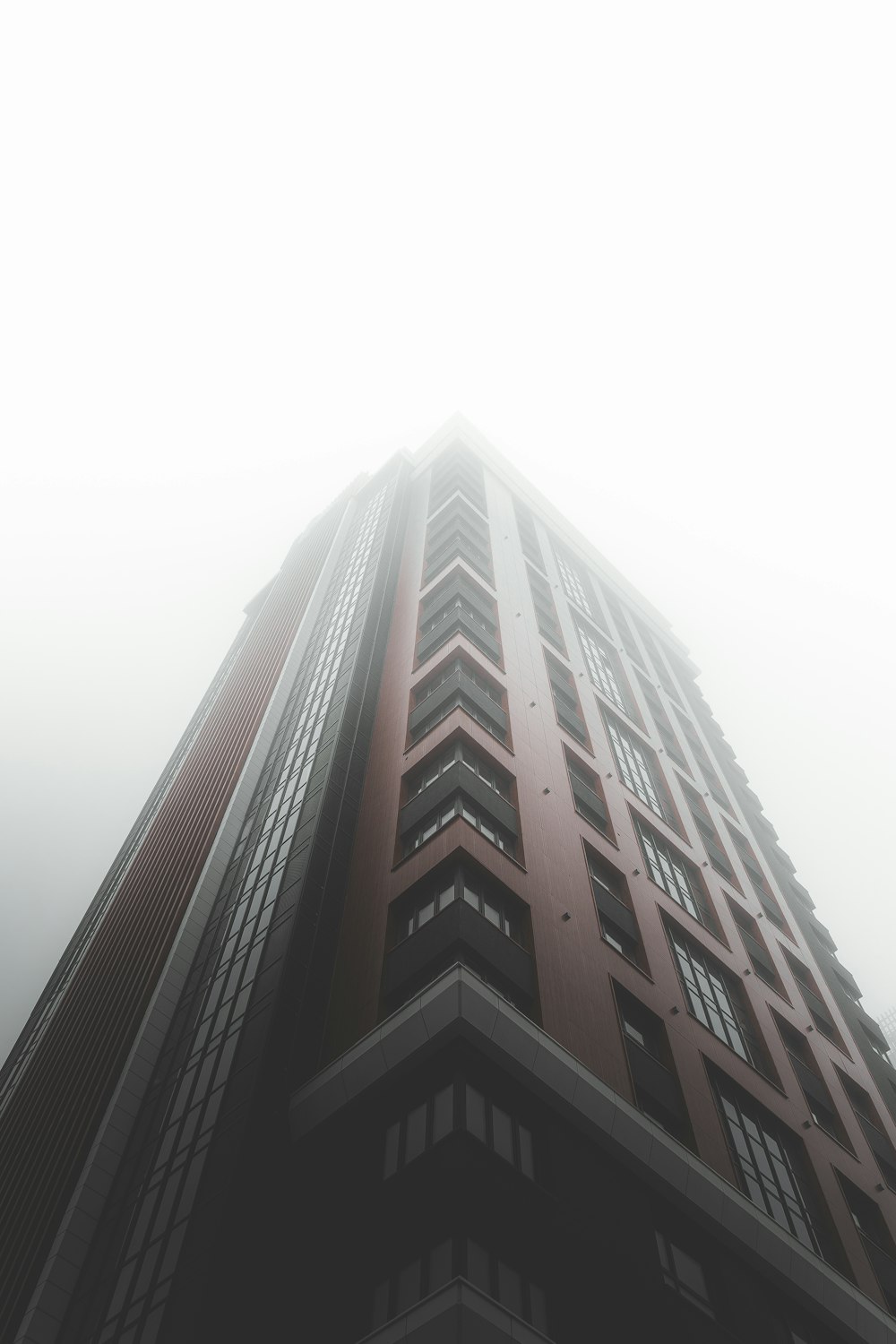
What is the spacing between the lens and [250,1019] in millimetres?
28578

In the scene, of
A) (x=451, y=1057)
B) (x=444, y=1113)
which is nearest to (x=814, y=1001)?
(x=451, y=1057)

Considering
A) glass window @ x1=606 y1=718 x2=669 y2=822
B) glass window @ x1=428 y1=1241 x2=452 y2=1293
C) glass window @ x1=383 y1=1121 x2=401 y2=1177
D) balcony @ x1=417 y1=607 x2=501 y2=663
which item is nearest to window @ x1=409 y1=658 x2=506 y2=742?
balcony @ x1=417 y1=607 x2=501 y2=663

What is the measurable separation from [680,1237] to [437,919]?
37.5 feet

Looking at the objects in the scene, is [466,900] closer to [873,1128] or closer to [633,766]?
[633,766]

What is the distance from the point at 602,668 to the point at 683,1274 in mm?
43350

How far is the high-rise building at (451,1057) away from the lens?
68.4 ft

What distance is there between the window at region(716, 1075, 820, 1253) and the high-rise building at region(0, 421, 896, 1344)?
13 cm

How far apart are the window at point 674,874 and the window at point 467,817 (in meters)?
11.0

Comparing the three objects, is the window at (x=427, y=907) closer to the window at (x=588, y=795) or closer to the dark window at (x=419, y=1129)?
the dark window at (x=419, y=1129)

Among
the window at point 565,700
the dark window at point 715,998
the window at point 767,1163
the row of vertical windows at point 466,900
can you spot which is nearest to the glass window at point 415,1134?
the row of vertical windows at point 466,900

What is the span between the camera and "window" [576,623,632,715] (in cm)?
5861

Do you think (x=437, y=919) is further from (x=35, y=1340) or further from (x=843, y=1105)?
(x=843, y=1105)

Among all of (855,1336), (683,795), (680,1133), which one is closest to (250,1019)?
(680,1133)

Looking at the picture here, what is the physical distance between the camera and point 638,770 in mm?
51344
